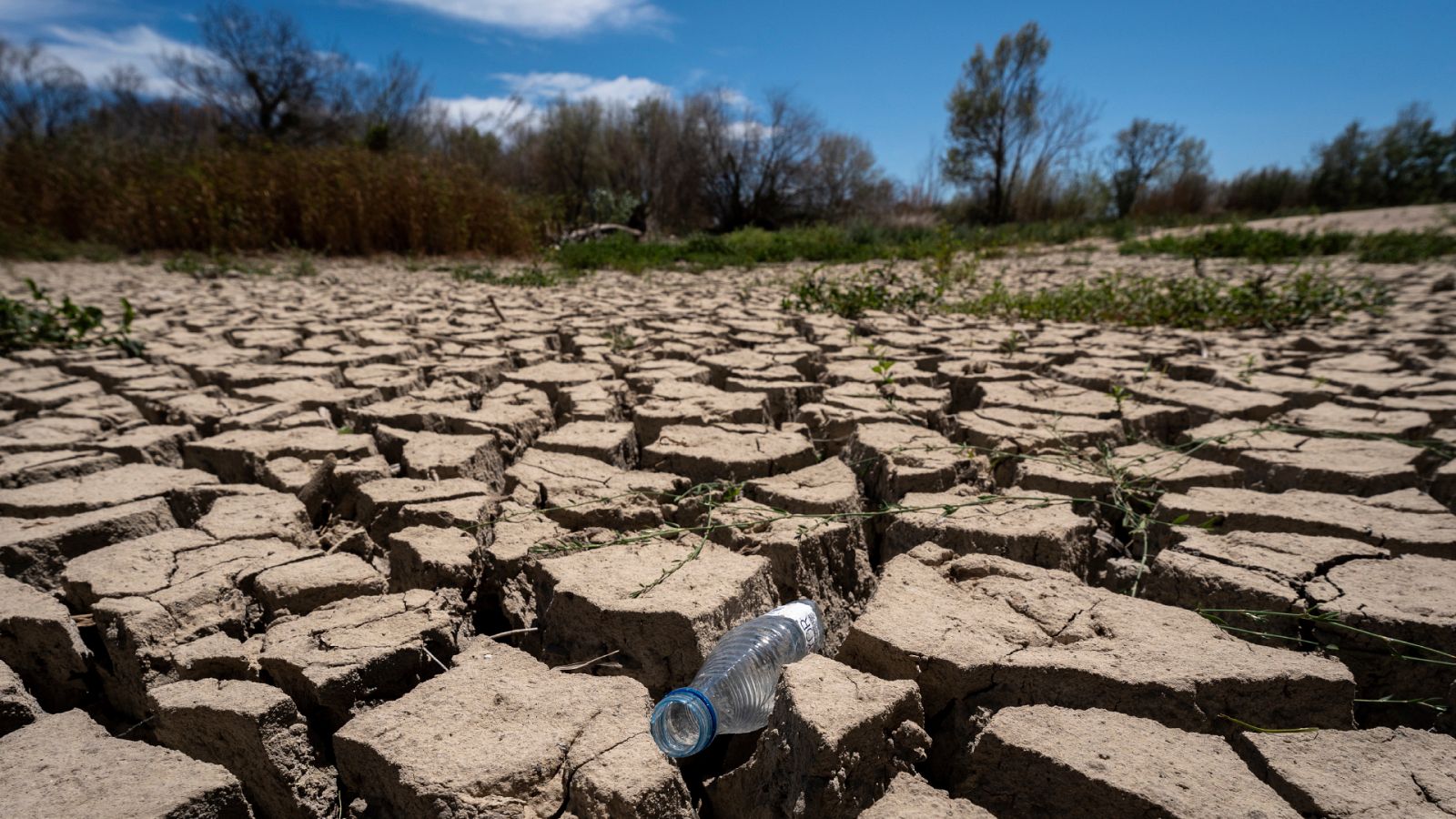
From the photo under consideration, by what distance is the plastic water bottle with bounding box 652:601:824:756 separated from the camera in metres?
1.22

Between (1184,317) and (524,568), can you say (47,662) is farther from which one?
(1184,317)

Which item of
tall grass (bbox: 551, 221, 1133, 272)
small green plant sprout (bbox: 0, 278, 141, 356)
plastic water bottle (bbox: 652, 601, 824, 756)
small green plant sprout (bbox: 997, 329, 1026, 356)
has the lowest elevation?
plastic water bottle (bbox: 652, 601, 824, 756)

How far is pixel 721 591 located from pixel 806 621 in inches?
7.3

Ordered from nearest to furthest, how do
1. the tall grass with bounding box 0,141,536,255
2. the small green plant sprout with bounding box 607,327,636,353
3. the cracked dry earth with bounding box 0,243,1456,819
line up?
the cracked dry earth with bounding box 0,243,1456,819
the small green plant sprout with bounding box 607,327,636,353
the tall grass with bounding box 0,141,536,255

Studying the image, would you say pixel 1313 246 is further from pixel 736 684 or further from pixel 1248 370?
pixel 736 684

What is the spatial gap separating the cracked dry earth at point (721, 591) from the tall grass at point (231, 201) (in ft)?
20.6

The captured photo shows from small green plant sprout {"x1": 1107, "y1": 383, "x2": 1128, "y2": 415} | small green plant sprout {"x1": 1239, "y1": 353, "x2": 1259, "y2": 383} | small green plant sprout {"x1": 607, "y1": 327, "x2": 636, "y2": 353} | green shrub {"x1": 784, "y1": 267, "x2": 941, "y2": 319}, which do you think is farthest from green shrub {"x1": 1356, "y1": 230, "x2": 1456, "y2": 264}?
small green plant sprout {"x1": 607, "y1": 327, "x2": 636, "y2": 353}

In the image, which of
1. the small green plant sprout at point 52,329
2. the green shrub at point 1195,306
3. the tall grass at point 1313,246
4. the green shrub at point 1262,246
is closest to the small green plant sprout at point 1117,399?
the green shrub at point 1195,306

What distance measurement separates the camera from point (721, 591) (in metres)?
1.54

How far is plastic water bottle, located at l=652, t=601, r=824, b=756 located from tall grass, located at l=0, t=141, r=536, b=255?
9000mm

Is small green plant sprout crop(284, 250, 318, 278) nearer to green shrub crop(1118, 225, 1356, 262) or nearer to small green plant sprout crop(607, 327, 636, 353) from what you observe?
small green plant sprout crop(607, 327, 636, 353)

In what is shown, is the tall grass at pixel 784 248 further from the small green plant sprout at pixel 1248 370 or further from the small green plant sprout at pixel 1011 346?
the small green plant sprout at pixel 1248 370

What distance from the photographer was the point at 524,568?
1.73m

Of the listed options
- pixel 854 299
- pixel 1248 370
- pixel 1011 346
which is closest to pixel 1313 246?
→ pixel 854 299
